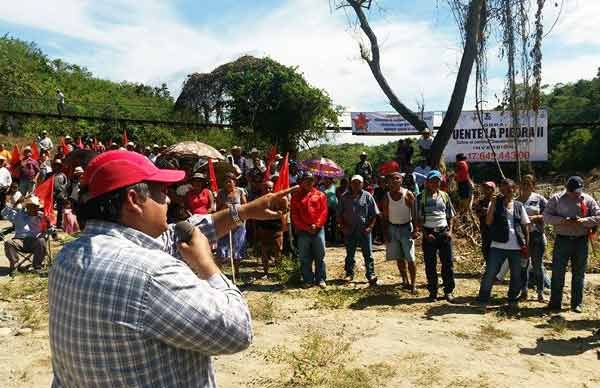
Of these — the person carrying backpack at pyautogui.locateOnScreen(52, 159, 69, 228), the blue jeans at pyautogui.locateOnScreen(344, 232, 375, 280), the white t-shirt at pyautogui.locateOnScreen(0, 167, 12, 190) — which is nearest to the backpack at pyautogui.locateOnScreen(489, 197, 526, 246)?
the blue jeans at pyautogui.locateOnScreen(344, 232, 375, 280)

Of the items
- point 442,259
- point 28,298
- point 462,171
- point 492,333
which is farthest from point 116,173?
point 462,171

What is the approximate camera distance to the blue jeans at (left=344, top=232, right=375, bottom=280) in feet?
27.3

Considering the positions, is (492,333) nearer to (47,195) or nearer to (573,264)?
(573,264)

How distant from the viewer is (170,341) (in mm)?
1457

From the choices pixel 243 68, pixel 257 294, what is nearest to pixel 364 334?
pixel 257 294

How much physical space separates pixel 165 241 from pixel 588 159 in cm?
2377

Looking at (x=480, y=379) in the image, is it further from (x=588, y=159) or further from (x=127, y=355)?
(x=588, y=159)

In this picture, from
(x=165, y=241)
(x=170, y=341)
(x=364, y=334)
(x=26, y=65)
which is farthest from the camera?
(x=26, y=65)

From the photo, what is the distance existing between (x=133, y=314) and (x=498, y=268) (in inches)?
261

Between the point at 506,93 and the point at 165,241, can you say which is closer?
the point at 165,241

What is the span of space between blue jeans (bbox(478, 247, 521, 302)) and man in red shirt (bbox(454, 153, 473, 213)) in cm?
379

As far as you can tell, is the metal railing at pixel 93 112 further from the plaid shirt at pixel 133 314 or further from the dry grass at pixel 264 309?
the plaid shirt at pixel 133 314

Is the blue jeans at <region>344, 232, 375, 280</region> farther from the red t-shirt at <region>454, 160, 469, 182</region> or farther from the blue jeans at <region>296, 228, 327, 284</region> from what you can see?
the red t-shirt at <region>454, 160, 469, 182</region>

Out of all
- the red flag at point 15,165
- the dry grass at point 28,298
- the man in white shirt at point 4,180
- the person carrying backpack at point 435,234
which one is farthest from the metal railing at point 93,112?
the person carrying backpack at point 435,234
